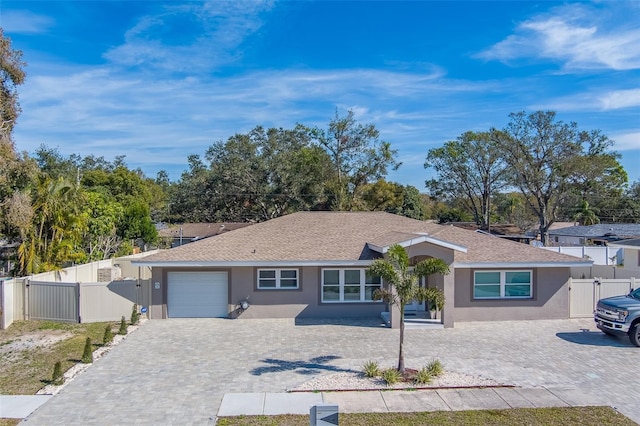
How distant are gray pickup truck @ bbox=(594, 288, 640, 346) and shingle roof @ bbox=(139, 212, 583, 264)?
308cm

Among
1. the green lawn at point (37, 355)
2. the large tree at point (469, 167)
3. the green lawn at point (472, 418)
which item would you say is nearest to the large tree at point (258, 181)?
the large tree at point (469, 167)

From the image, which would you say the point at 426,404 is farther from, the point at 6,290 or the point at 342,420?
the point at 6,290

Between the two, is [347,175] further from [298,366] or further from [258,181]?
[298,366]

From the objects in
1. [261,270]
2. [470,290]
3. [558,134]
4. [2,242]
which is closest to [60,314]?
[261,270]

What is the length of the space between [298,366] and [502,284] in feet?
33.1

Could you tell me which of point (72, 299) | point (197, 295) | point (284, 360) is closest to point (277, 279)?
point (197, 295)

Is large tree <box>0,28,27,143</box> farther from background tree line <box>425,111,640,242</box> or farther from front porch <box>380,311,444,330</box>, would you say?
background tree line <box>425,111,640,242</box>

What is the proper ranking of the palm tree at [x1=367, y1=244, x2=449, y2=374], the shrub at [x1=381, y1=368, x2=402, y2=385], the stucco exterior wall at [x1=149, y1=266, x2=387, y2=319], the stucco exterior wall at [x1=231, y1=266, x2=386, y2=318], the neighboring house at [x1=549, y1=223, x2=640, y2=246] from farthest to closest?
1. the neighboring house at [x1=549, y1=223, x2=640, y2=246]
2. the stucco exterior wall at [x1=231, y1=266, x2=386, y2=318]
3. the stucco exterior wall at [x1=149, y1=266, x2=387, y2=319]
4. the palm tree at [x1=367, y1=244, x2=449, y2=374]
5. the shrub at [x1=381, y1=368, x2=402, y2=385]

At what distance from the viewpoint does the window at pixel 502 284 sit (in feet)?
61.1

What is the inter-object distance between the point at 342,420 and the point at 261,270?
10188 mm

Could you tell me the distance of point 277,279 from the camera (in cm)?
1888

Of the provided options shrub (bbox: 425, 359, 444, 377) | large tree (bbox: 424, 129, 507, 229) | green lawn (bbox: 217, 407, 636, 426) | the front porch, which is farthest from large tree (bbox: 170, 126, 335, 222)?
green lawn (bbox: 217, 407, 636, 426)

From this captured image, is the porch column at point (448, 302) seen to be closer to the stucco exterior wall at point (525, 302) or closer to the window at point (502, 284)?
the stucco exterior wall at point (525, 302)

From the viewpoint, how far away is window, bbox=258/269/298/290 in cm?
1884
